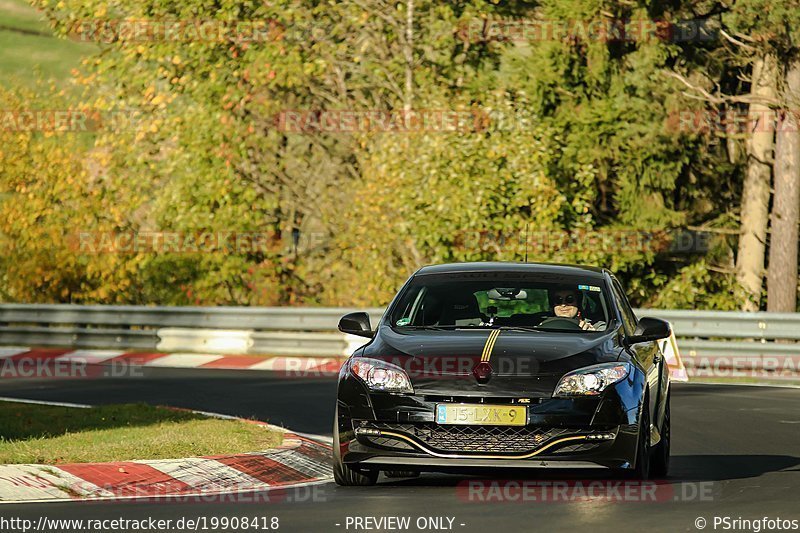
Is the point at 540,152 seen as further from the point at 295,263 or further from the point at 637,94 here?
the point at 295,263

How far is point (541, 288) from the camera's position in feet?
37.6

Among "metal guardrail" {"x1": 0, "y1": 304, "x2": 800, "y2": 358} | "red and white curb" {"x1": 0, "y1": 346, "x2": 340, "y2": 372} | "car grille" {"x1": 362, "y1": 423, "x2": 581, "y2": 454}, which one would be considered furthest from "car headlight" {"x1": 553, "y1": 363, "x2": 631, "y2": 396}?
"red and white curb" {"x1": 0, "y1": 346, "x2": 340, "y2": 372}

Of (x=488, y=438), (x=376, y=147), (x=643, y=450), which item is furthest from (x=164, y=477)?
(x=376, y=147)

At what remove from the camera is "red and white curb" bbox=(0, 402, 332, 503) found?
33.7 ft

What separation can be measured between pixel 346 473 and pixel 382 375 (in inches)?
30.6

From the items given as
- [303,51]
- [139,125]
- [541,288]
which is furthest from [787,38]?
[541,288]

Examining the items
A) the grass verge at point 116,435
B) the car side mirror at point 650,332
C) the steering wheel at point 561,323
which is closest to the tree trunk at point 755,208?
the grass verge at point 116,435

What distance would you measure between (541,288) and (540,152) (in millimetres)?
16531

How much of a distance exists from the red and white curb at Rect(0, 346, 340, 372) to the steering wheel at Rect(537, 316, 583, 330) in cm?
1232

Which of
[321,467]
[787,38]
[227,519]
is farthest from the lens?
[787,38]

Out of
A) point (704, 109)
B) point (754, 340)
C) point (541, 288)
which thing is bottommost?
point (754, 340)

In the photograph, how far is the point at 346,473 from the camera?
1055 centimetres

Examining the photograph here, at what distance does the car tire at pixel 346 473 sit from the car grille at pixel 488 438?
679mm

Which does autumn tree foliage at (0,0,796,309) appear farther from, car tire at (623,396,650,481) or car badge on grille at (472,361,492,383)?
car badge on grille at (472,361,492,383)
